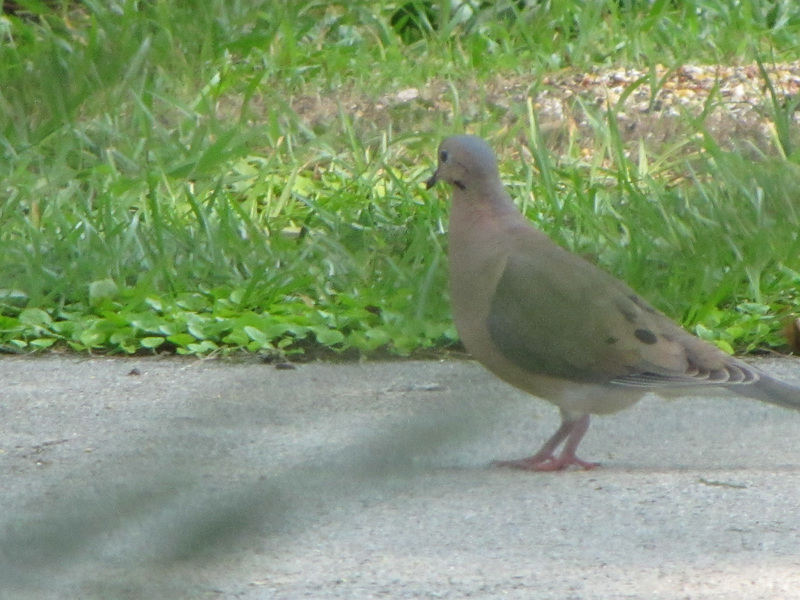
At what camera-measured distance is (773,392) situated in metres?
2.75

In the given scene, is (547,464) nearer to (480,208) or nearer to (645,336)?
(645,336)

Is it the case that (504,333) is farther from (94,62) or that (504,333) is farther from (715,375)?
(94,62)

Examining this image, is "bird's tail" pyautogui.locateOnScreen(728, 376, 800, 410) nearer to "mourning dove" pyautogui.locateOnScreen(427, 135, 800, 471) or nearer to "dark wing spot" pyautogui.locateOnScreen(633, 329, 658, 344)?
"mourning dove" pyautogui.locateOnScreen(427, 135, 800, 471)

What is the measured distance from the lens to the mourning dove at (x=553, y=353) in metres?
2.69

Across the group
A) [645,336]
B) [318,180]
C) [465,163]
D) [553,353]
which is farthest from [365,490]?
[318,180]

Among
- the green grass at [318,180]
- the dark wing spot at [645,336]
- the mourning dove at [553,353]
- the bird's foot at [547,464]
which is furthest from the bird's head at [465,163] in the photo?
the bird's foot at [547,464]

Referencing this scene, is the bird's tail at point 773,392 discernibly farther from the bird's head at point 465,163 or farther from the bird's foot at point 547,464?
the bird's head at point 465,163

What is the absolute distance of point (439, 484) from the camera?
59cm

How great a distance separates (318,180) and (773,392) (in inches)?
116

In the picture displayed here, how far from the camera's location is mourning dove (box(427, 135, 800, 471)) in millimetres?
2691

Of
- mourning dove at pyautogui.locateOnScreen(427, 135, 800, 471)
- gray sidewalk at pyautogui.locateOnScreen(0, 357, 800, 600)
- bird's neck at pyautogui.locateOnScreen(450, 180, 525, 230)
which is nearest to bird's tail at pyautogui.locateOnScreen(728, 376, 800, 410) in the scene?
mourning dove at pyautogui.locateOnScreen(427, 135, 800, 471)

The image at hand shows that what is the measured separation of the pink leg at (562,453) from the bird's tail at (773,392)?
0.38 meters

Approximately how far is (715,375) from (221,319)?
5.88 feet

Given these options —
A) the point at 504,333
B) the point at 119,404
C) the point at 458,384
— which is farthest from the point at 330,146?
the point at 458,384
